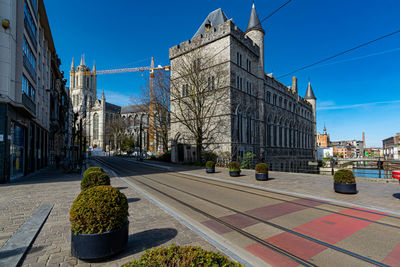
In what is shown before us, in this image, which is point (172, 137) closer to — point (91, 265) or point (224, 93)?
point (224, 93)

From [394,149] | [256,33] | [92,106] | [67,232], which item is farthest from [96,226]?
[92,106]

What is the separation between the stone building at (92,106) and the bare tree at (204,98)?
63.5 m

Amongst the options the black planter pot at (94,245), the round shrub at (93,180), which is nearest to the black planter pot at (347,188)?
the black planter pot at (94,245)

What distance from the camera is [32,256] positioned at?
358 cm

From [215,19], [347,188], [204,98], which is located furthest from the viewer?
[215,19]

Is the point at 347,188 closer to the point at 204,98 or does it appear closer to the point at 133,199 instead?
the point at 133,199

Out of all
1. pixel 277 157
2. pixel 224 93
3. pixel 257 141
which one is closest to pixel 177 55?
pixel 224 93

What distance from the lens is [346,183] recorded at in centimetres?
885

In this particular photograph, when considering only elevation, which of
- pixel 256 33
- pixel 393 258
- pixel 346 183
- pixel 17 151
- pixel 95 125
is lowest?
pixel 393 258

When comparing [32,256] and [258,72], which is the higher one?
[258,72]

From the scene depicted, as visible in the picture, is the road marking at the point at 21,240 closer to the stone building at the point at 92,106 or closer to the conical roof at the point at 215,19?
the conical roof at the point at 215,19

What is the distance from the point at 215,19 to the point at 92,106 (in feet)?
293

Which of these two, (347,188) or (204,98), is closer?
(347,188)

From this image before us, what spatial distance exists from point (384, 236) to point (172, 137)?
28.7 metres
